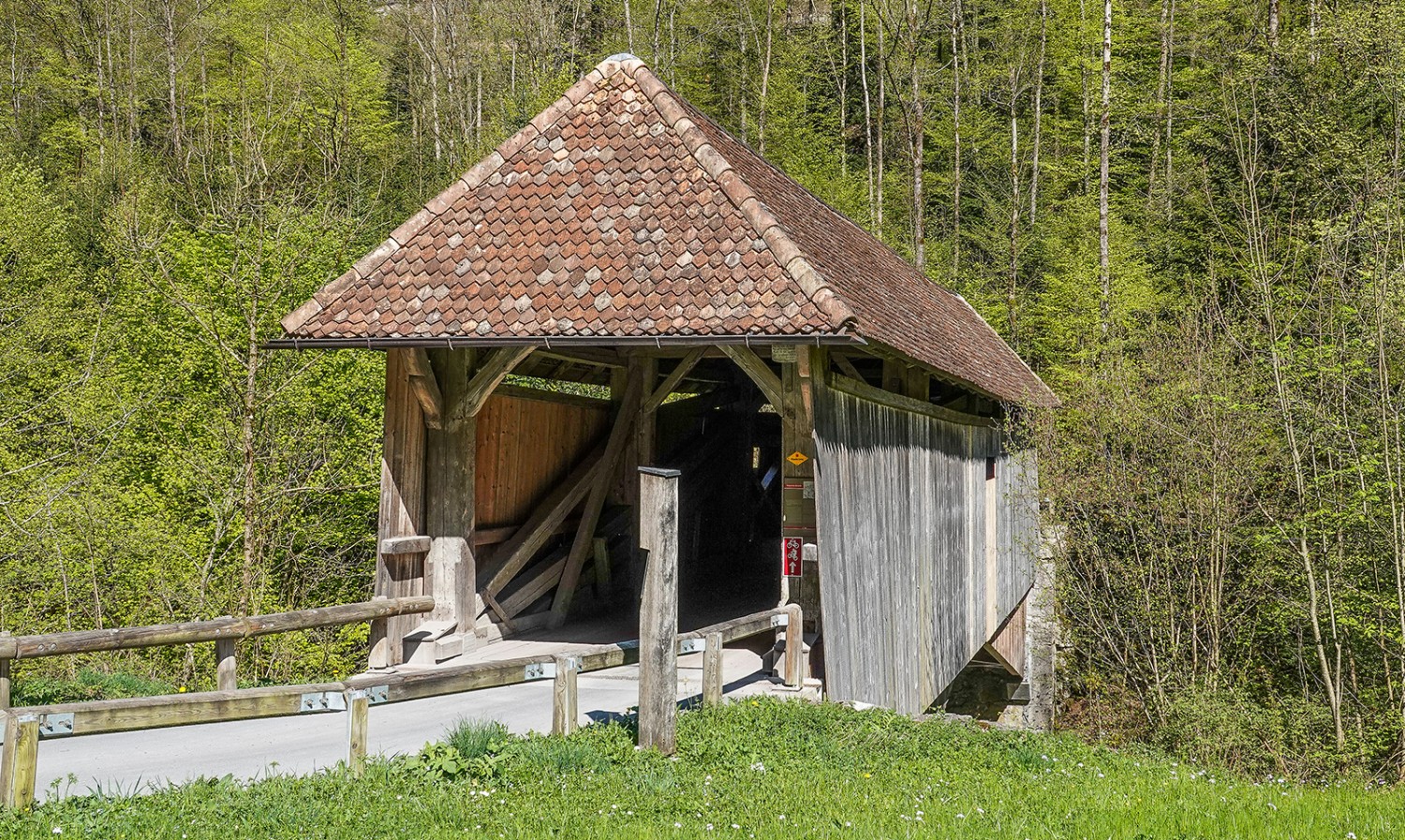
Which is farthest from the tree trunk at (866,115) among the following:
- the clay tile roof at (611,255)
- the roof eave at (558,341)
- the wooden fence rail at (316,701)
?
the wooden fence rail at (316,701)

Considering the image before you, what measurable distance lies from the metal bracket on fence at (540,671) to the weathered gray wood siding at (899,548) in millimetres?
2065

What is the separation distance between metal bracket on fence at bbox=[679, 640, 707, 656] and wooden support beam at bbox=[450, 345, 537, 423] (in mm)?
2477

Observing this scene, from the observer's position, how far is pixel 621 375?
37.1ft

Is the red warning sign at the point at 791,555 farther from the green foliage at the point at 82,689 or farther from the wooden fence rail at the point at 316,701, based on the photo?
the green foliage at the point at 82,689

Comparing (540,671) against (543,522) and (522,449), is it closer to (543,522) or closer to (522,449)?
(543,522)

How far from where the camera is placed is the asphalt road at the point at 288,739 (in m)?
5.95

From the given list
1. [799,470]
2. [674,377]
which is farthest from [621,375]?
[799,470]

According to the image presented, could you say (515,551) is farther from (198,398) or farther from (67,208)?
(67,208)

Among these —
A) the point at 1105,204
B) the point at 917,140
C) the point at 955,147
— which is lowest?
the point at 1105,204

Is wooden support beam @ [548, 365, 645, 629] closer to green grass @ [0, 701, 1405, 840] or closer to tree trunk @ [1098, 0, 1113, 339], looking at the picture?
green grass @ [0, 701, 1405, 840]

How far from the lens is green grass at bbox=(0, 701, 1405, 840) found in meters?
4.93

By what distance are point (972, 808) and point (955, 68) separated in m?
26.9

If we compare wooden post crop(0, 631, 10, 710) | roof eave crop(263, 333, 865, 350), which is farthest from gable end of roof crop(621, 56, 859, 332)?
wooden post crop(0, 631, 10, 710)

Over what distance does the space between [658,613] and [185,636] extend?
8.95ft
